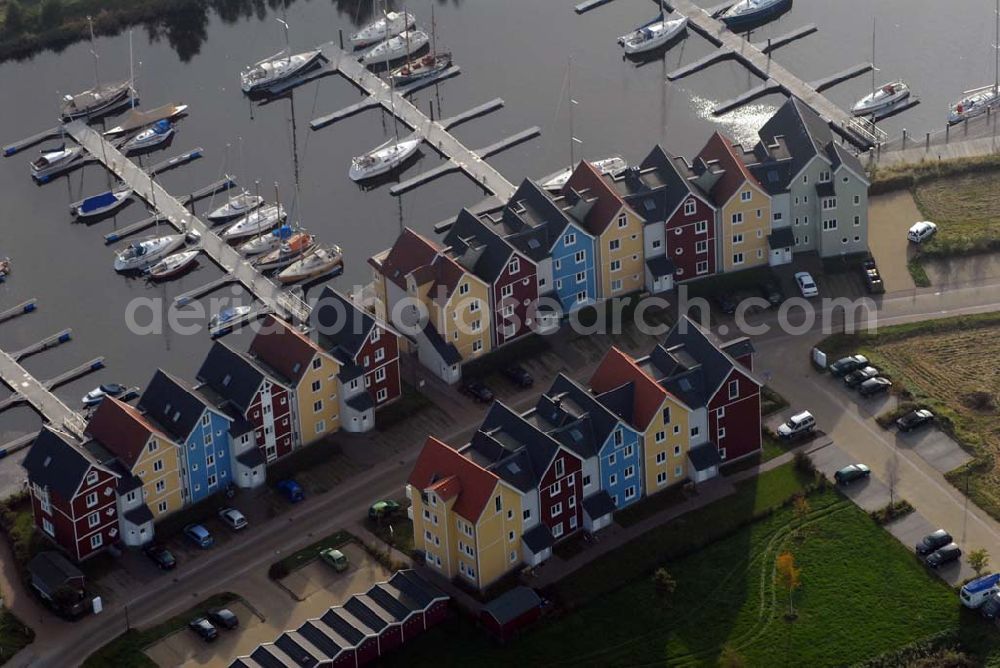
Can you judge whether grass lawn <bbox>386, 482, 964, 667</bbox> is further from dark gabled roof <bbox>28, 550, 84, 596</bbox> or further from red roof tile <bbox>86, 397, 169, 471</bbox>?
red roof tile <bbox>86, 397, 169, 471</bbox>

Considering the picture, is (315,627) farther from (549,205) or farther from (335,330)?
(549,205)

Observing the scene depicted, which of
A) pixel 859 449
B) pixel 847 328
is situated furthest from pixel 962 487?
pixel 847 328

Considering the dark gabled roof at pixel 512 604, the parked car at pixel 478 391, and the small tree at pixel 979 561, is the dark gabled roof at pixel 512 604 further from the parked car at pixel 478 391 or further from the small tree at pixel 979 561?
the small tree at pixel 979 561

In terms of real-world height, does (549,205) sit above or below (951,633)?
above

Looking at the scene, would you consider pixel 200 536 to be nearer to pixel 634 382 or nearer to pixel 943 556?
pixel 634 382

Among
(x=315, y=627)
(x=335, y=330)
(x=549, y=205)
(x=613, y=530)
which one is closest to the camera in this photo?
(x=315, y=627)

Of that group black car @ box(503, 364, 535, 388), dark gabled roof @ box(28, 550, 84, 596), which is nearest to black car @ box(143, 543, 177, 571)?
dark gabled roof @ box(28, 550, 84, 596)

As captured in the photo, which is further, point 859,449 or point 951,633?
point 859,449
